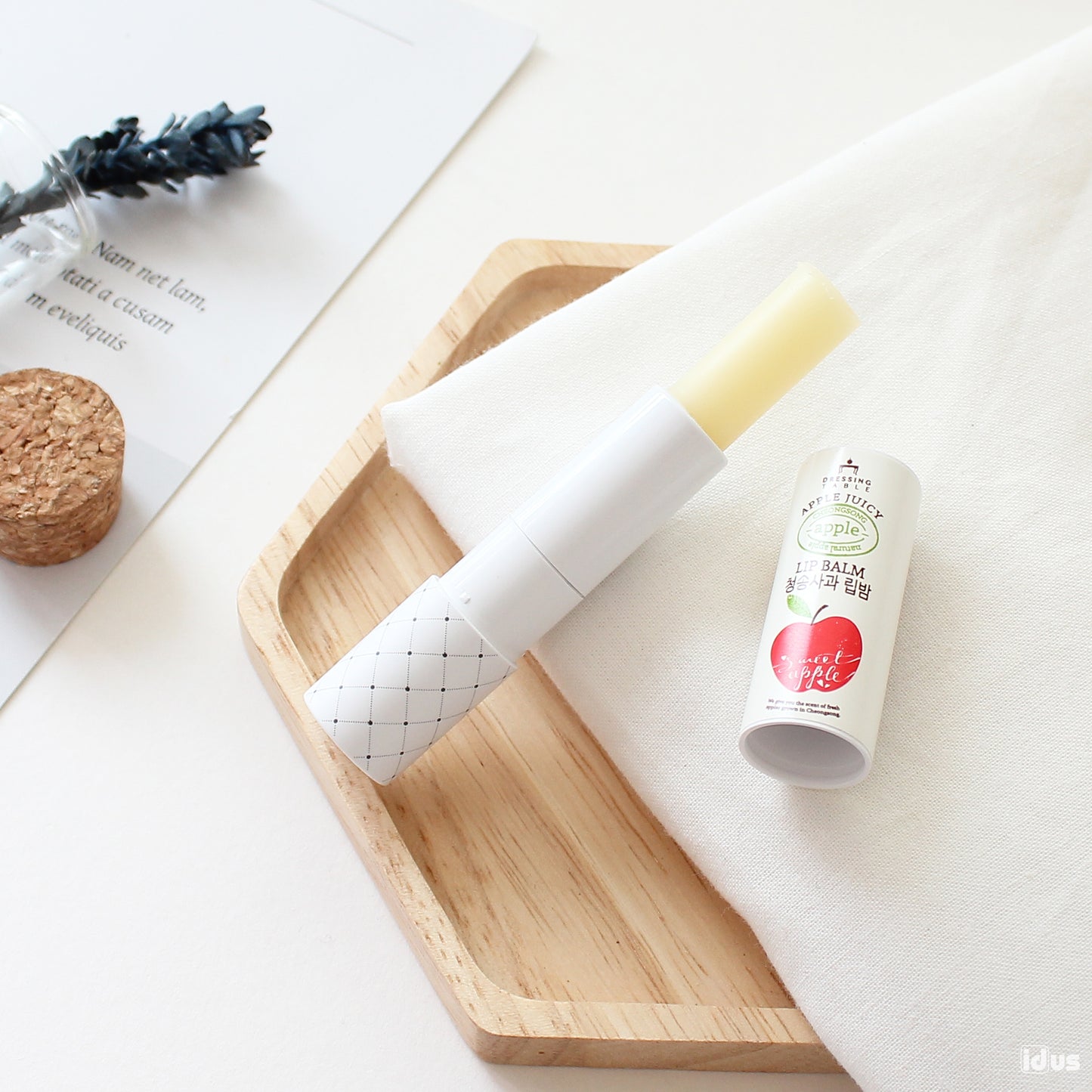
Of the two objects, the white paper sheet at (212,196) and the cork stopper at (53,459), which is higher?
the white paper sheet at (212,196)

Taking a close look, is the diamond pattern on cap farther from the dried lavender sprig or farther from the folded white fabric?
the dried lavender sprig

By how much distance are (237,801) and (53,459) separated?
0.53ft

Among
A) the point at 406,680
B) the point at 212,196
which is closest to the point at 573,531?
the point at 406,680

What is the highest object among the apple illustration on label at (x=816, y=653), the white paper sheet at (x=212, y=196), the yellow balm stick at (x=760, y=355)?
the white paper sheet at (x=212, y=196)

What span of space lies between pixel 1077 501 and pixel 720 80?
383 millimetres

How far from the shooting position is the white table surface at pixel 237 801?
1.31 ft

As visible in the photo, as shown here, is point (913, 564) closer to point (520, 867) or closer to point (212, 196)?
point (520, 867)

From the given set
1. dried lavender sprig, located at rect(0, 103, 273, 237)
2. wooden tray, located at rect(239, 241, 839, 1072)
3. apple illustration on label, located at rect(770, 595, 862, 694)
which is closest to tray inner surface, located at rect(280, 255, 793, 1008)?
wooden tray, located at rect(239, 241, 839, 1072)

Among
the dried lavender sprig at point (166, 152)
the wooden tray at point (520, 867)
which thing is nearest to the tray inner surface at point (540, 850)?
the wooden tray at point (520, 867)

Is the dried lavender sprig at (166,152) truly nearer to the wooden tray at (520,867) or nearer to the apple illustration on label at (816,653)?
the wooden tray at (520,867)

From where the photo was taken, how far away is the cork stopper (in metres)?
0.42

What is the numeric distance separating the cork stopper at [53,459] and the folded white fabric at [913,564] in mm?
123

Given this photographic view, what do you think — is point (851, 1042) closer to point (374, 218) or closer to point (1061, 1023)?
point (1061, 1023)

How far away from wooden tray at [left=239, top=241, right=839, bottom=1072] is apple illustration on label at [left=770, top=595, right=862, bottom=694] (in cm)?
11
